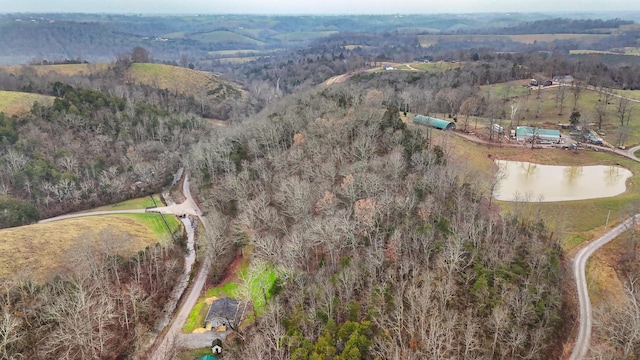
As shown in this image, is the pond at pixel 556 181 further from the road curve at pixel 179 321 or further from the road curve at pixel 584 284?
the road curve at pixel 179 321

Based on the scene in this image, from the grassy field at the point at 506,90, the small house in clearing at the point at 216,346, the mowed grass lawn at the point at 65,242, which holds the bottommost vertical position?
the small house in clearing at the point at 216,346

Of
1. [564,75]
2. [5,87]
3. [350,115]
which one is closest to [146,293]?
[350,115]

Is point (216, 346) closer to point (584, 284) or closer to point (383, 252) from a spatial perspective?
point (383, 252)

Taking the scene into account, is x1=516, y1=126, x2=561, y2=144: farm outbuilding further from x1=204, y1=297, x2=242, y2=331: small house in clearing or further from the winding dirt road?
x1=204, y1=297, x2=242, y2=331: small house in clearing

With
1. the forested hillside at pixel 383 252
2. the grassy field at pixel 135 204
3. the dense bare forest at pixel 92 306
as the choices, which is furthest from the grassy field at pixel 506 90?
the dense bare forest at pixel 92 306

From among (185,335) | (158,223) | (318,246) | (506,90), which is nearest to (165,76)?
(158,223)

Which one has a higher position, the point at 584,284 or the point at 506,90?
the point at 506,90
